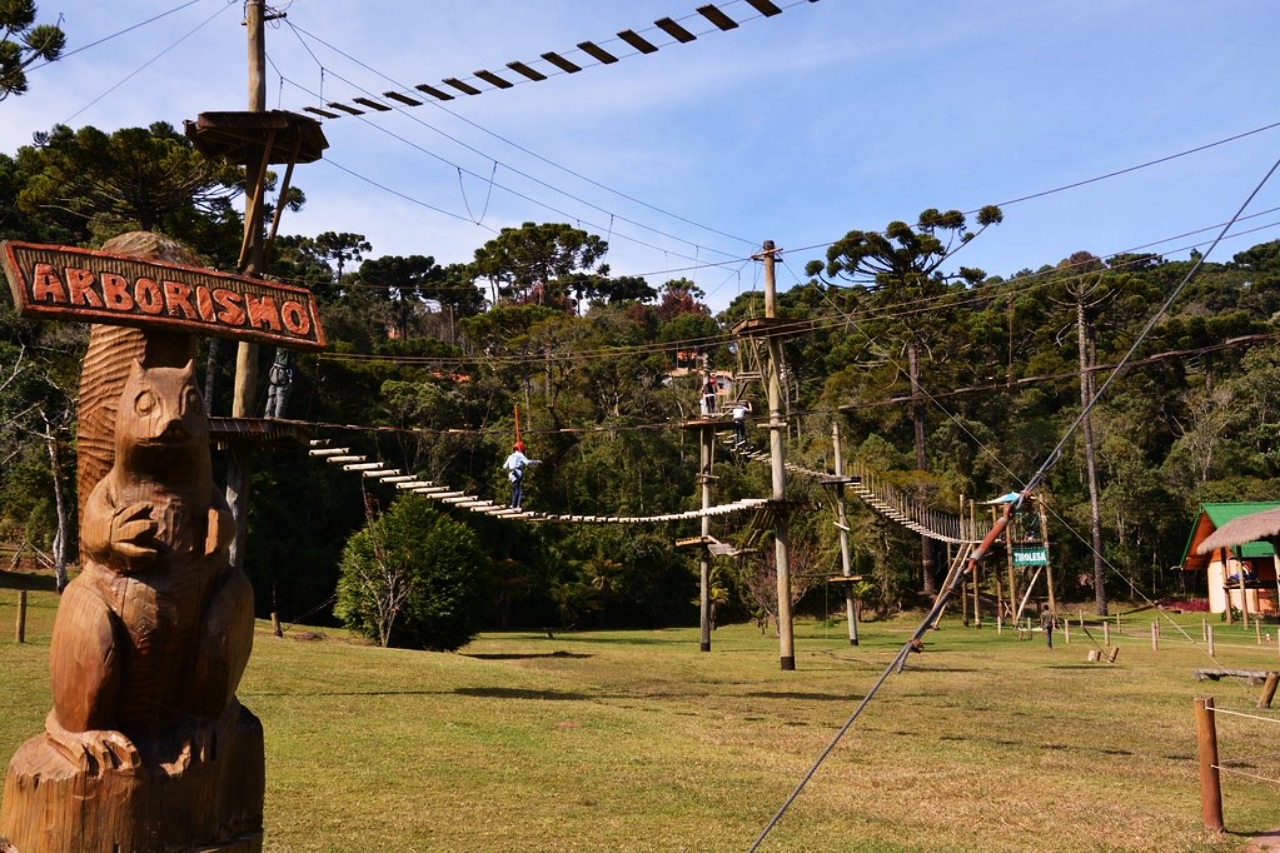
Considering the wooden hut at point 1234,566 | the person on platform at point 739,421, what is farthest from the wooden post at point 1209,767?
the wooden hut at point 1234,566

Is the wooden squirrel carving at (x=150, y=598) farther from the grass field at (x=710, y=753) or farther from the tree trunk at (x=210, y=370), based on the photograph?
the tree trunk at (x=210, y=370)

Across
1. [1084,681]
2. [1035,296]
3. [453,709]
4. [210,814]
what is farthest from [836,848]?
[1035,296]

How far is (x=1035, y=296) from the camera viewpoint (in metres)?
50.5

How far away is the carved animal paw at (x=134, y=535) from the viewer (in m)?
5.17

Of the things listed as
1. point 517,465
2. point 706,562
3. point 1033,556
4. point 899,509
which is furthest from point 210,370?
point 1033,556

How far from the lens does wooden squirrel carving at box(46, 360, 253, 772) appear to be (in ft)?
16.5

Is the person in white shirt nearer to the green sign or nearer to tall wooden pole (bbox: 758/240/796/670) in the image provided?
tall wooden pole (bbox: 758/240/796/670)

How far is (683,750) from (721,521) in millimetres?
33465

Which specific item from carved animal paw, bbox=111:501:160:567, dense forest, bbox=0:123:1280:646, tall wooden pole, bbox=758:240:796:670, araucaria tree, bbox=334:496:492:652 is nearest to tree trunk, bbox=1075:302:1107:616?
dense forest, bbox=0:123:1280:646

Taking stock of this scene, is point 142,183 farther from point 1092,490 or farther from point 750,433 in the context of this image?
point 1092,490

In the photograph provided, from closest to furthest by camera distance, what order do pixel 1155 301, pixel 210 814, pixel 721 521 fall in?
pixel 210 814
pixel 721 521
pixel 1155 301

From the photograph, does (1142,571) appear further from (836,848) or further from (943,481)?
(836,848)

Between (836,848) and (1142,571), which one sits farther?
(1142,571)

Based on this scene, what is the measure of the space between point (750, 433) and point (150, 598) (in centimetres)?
4780
